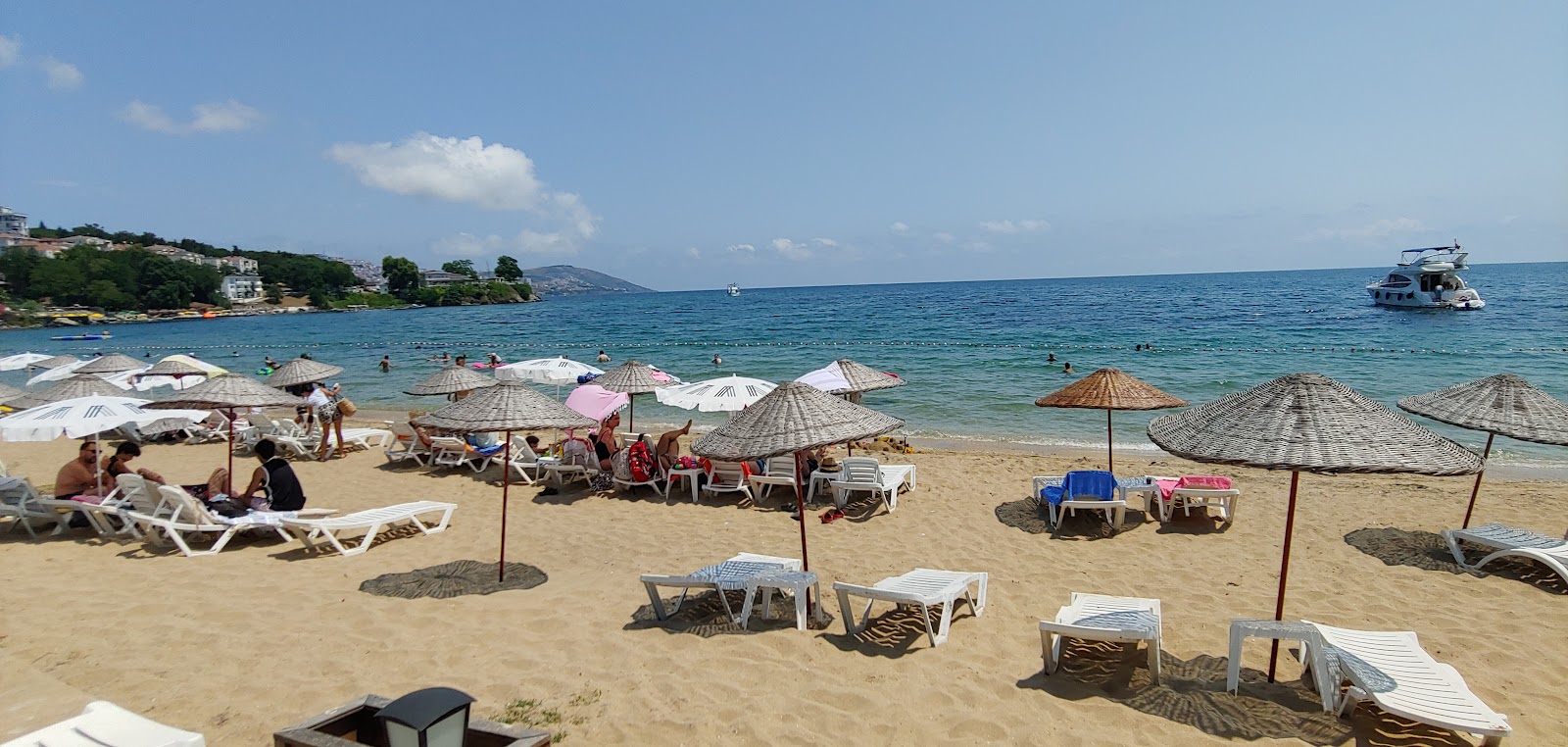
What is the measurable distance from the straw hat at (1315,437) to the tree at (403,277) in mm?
129119

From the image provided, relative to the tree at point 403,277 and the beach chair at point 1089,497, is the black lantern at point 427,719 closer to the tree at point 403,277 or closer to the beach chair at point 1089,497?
the beach chair at point 1089,497

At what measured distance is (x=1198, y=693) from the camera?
451cm

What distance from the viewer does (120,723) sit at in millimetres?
3037

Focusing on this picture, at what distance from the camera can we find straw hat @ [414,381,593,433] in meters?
6.21

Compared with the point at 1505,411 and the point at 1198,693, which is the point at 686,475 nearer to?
the point at 1198,693

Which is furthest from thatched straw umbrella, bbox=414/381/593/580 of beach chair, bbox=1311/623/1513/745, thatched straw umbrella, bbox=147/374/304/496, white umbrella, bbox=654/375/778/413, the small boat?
the small boat

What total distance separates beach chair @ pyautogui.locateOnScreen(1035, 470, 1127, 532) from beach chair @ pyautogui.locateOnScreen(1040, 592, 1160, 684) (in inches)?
117

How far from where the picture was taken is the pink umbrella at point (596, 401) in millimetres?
10656

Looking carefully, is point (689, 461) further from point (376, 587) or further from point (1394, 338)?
point (1394, 338)

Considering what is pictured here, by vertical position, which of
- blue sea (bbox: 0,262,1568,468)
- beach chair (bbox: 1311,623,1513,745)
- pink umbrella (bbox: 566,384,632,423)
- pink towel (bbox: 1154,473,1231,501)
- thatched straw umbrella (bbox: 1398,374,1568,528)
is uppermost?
thatched straw umbrella (bbox: 1398,374,1568,528)

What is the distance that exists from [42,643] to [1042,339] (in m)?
39.9

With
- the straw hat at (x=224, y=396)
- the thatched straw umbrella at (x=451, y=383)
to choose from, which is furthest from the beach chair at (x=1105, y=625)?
the thatched straw umbrella at (x=451, y=383)

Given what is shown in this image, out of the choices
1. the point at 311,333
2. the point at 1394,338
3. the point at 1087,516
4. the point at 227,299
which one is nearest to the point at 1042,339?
the point at 1394,338

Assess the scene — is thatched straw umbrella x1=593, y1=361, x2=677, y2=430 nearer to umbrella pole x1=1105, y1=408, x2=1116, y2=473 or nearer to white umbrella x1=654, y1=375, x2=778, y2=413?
white umbrella x1=654, y1=375, x2=778, y2=413
